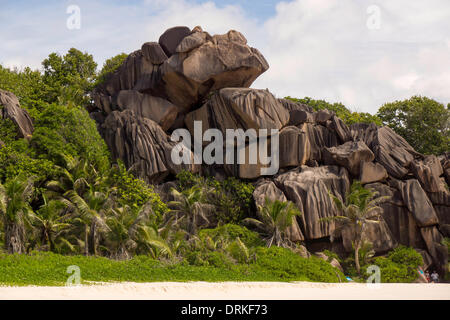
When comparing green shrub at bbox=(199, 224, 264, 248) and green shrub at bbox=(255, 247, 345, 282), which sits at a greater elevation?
green shrub at bbox=(199, 224, 264, 248)

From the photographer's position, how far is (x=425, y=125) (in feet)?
136

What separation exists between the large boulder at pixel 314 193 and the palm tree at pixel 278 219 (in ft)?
6.21

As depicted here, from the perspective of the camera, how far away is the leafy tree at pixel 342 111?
40200 mm

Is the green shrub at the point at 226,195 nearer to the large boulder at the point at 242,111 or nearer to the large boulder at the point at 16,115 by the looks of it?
the large boulder at the point at 242,111

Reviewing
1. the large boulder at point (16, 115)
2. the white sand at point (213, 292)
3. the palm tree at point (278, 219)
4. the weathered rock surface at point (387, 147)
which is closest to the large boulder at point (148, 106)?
the large boulder at point (16, 115)

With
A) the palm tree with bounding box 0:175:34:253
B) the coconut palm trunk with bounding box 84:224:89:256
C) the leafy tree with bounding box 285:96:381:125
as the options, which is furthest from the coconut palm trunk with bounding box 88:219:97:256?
the leafy tree with bounding box 285:96:381:125

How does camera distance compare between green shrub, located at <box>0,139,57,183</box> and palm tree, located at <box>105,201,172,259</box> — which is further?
green shrub, located at <box>0,139,57,183</box>

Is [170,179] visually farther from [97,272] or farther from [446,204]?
[446,204]

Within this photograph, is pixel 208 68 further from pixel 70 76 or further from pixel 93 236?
pixel 93 236

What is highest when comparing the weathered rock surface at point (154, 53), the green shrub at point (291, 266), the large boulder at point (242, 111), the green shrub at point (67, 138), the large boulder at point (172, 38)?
the large boulder at point (172, 38)

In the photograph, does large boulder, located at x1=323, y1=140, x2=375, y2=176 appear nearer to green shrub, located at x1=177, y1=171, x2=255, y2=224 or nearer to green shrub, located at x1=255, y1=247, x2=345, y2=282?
green shrub, located at x1=177, y1=171, x2=255, y2=224

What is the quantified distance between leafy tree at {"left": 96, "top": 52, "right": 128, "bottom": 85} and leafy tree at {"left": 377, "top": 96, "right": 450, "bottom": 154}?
82.6ft

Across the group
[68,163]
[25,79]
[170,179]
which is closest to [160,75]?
[170,179]

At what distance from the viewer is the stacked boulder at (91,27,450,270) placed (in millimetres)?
29234
